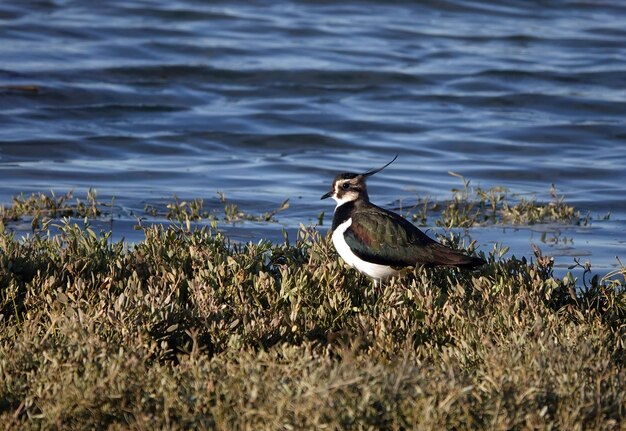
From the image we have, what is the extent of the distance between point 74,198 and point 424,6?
1580 cm

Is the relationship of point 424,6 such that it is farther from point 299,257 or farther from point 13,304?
point 13,304

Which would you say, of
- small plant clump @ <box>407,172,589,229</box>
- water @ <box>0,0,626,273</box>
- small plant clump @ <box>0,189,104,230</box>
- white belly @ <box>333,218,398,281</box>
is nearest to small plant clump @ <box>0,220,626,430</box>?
white belly @ <box>333,218,398,281</box>

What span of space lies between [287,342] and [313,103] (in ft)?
45.2

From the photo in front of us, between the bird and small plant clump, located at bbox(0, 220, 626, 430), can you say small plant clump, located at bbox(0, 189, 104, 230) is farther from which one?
the bird

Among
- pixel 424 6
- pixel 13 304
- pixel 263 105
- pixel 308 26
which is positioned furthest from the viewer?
pixel 424 6

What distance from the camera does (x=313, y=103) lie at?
782 inches

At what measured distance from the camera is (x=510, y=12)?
2680 centimetres

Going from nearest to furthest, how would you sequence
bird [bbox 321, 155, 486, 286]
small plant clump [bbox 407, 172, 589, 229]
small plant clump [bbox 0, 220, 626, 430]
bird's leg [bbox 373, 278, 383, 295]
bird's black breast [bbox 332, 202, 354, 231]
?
small plant clump [bbox 0, 220, 626, 430], bird's leg [bbox 373, 278, 383, 295], bird [bbox 321, 155, 486, 286], bird's black breast [bbox 332, 202, 354, 231], small plant clump [bbox 407, 172, 589, 229]

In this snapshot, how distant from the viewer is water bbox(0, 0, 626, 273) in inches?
560

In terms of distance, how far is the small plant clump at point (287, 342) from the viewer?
5039 millimetres

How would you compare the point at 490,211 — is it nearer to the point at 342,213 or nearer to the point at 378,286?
the point at 342,213

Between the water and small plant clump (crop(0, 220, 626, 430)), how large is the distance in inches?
138

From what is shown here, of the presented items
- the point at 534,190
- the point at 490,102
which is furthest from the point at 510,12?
the point at 534,190

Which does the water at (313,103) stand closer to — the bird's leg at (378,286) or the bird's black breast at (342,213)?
the bird's black breast at (342,213)
